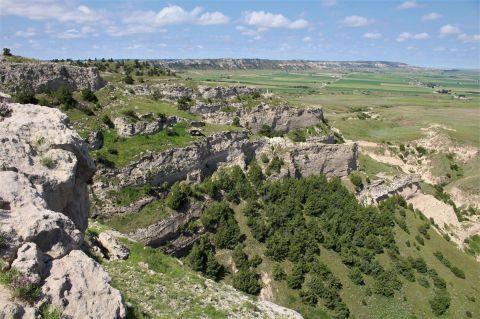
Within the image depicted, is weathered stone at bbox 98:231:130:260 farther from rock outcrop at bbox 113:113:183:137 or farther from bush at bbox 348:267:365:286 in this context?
bush at bbox 348:267:365:286

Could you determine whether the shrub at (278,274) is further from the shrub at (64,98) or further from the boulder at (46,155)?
the shrub at (64,98)

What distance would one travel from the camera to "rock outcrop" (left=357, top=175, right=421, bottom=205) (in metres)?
60.0

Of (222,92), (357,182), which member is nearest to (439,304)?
(357,182)

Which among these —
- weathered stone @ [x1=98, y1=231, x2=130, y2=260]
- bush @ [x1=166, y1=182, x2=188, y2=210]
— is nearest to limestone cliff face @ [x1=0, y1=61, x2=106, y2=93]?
bush @ [x1=166, y1=182, x2=188, y2=210]

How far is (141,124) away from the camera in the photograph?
1924 inches

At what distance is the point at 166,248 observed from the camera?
42.3 meters

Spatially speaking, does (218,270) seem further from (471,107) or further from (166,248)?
(471,107)

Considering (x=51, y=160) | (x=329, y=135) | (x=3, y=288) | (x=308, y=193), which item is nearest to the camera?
(x=3, y=288)

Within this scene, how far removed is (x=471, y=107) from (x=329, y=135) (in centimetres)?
15005

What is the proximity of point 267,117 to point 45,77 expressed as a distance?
38.6 m

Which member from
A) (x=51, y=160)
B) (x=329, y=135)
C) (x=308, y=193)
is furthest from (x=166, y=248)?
(x=329, y=135)

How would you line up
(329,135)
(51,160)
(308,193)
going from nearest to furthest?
(51,160) < (308,193) < (329,135)

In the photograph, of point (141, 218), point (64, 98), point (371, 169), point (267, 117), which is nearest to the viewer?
point (141, 218)

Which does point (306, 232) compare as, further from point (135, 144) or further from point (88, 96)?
point (88, 96)
